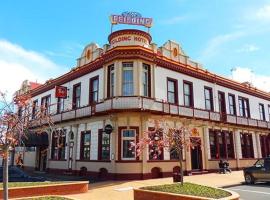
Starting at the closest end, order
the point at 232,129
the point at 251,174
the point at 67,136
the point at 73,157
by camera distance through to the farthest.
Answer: the point at 251,174 → the point at 73,157 → the point at 67,136 → the point at 232,129

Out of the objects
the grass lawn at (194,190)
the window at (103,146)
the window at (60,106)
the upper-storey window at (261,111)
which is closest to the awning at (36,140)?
the window at (60,106)

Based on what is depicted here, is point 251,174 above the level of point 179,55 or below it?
below

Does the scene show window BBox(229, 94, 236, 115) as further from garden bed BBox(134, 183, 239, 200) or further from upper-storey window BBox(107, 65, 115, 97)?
garden bed BBox(134, 183, 239, 200)

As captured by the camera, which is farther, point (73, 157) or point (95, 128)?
point (73, 157)

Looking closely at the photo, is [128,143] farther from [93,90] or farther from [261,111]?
[261,111]

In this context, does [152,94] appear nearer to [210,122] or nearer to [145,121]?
[145,121]

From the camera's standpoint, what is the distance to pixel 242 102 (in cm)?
3189

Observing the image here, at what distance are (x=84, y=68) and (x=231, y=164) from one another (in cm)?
1714

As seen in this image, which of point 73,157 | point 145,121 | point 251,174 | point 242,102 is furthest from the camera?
point 242,102

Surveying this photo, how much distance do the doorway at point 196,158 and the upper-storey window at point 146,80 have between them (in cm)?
715

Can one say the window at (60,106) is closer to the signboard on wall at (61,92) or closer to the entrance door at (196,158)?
the signboard on wall at (61,92)

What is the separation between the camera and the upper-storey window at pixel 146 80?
21616mm

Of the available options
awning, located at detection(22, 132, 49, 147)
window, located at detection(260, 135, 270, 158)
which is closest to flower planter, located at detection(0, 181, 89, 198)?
awning, located at detection(22, 132, 49, 147)

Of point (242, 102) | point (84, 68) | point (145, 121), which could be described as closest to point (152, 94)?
point (145, 121)
